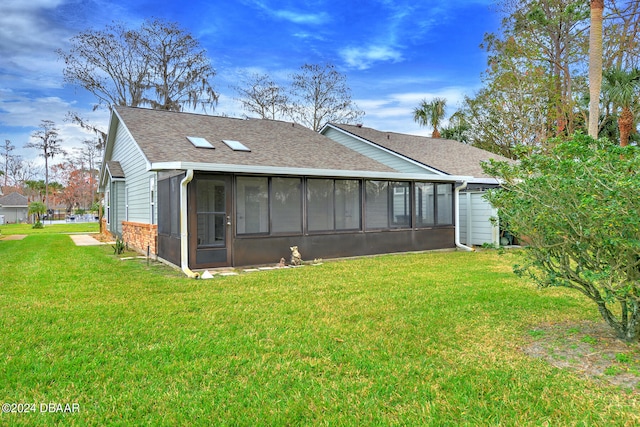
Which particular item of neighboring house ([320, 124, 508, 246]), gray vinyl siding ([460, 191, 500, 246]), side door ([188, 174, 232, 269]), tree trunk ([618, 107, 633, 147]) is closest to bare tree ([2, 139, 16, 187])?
neighboring house ([320, 124, 508, 246])

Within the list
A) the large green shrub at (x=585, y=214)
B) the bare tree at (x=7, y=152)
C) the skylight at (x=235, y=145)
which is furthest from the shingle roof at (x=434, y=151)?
the bare tree at (x=7, y=152)

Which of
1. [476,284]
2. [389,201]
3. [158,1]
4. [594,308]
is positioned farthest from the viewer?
[158,1]

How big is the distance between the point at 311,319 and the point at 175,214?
5.09m

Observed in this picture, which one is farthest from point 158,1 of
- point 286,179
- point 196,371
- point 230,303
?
point 196,371

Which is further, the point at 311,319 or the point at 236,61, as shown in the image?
the point at 236,61

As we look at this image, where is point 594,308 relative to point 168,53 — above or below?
below

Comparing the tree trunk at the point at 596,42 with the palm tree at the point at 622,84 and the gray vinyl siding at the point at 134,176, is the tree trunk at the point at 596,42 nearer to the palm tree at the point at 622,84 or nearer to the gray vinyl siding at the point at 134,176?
the palm tree at the point at 622,84

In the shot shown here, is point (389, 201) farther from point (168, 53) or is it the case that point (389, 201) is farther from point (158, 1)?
point (168, 53)

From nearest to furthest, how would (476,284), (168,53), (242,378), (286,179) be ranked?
1. (242,378)
2. (476,284)
3. (286,179)
4. (168,53)

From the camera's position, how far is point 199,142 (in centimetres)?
1009

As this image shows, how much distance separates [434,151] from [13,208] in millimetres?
47936

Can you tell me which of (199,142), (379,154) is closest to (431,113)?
(379,154)

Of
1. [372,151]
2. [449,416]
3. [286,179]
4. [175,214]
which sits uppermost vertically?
[372,151]

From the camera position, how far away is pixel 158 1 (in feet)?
58.5
